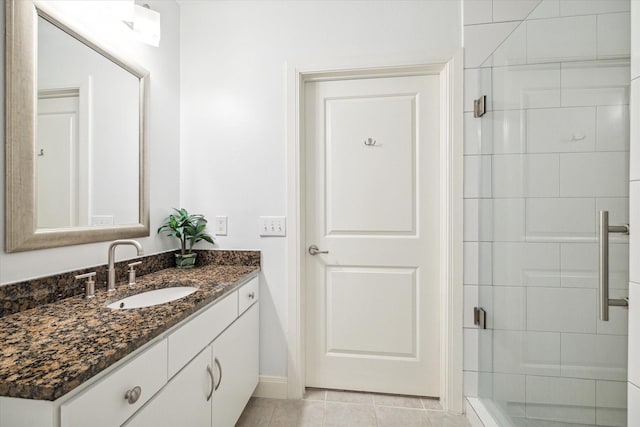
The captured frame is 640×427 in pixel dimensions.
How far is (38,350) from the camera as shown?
2.35 feet

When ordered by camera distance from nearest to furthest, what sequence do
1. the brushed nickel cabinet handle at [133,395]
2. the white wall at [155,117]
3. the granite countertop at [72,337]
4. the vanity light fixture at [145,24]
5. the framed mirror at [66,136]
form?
the granite countertop at [72,337] < the brushed nickel cabinet handle at [133,395] < the framed mirror at [66,136] < the white wall at [155,117] < the vanity light fixture at [145,24]

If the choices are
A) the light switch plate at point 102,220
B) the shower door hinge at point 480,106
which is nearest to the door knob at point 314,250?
the light switch plate at point 102,220

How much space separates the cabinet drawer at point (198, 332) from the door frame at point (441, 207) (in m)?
0.50

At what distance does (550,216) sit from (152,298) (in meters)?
1.66

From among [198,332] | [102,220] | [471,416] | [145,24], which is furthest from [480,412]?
[145,24]

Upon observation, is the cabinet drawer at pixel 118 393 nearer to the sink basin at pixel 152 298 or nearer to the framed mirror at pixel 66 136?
the sink basin at pixel 152 298

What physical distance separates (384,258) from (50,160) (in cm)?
162

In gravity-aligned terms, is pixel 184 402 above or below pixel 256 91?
below

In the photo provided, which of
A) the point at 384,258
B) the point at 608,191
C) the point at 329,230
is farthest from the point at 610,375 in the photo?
the point at 329,230

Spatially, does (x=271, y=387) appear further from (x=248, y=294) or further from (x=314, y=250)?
(x=314, y=250)

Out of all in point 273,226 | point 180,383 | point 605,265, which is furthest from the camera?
point 273,226

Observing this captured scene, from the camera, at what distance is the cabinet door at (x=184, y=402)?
0.87 meters

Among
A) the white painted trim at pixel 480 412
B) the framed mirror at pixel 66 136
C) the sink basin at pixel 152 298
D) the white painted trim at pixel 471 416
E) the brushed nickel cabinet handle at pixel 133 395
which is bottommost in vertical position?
the white painted trim at pixel 471 416

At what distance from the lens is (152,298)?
1.36 metres
